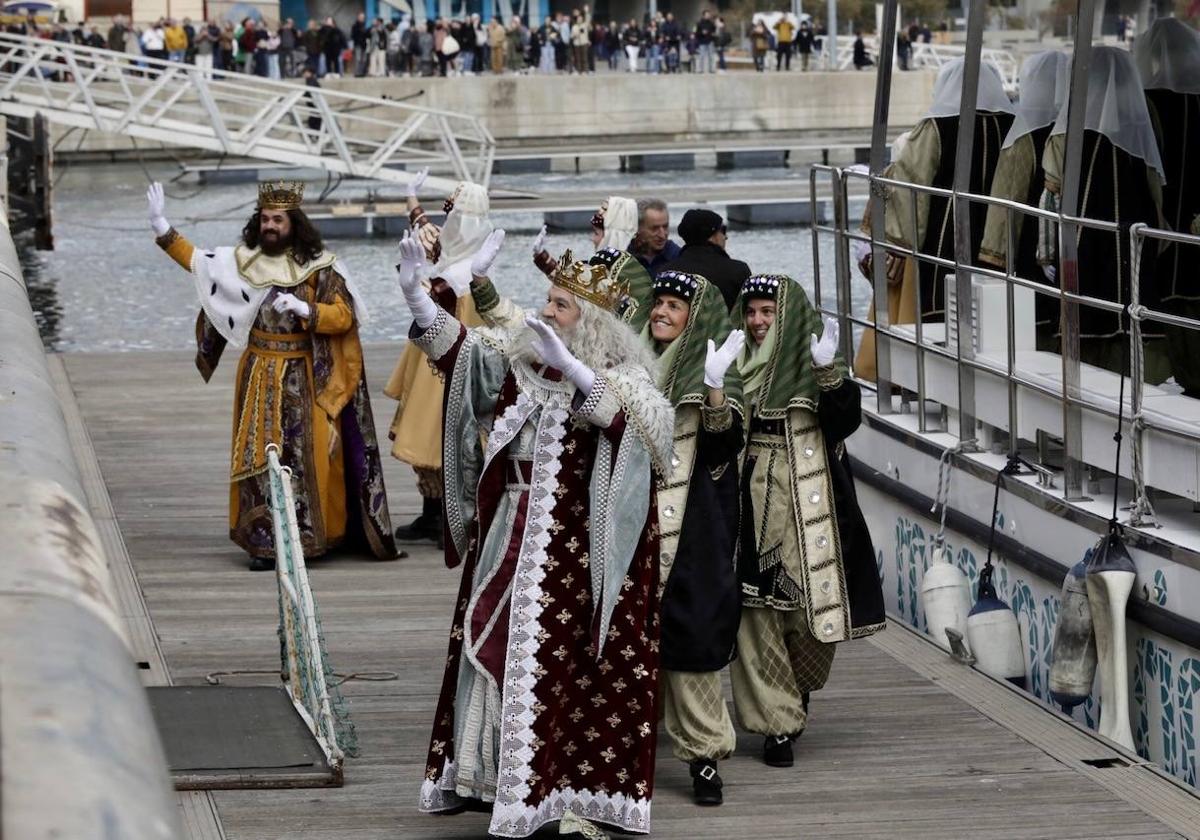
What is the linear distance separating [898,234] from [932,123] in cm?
47

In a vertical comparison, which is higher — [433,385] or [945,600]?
[433,385]

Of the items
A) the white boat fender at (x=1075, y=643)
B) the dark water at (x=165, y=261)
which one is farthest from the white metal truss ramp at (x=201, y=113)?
the white boat fender at (x=1075, y=643)

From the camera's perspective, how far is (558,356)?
14.9 feet

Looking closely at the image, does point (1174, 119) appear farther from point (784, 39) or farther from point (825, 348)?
point (784, 39)

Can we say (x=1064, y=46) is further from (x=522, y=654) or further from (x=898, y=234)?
(x=522, y=654)

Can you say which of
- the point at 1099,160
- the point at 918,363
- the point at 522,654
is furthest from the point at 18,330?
the point at 918,363

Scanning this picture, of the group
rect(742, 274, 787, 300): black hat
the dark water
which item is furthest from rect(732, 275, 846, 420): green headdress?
the dark water

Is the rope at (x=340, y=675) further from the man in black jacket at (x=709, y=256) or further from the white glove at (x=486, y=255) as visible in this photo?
the man in black jacket at (x=709, y=256)

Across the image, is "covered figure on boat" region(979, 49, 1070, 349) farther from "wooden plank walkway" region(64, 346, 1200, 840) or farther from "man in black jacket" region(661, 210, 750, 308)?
"wooden plank walkway" region(64, 346, 1200, 840)

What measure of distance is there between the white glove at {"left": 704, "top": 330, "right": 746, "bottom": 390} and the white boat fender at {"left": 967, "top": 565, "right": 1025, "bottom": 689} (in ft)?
6.73

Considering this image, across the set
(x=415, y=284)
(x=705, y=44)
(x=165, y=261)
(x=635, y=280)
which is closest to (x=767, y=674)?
(x=635, y=280)

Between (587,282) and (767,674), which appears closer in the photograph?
(587,282)

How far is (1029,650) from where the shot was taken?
22.2 feet

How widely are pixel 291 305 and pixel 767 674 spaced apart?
3.07 m
